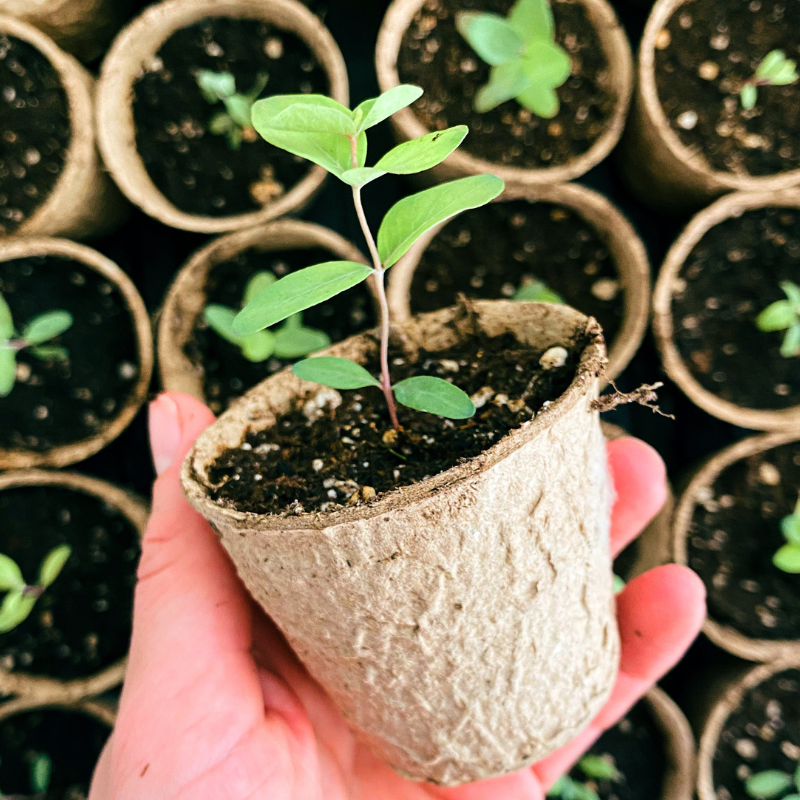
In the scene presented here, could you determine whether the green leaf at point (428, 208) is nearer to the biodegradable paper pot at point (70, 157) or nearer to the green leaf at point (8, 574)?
the biodegradable paper pot at point (70, 157)

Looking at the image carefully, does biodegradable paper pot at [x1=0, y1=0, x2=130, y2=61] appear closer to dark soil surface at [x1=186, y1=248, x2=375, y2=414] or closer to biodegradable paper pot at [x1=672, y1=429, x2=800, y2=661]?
dark soil surface at [x1=186, y1=248, x2=375, y2=414]

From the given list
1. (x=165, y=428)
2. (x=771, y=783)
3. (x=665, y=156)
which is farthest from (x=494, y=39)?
(x=771, y=783)

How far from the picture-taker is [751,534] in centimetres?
142

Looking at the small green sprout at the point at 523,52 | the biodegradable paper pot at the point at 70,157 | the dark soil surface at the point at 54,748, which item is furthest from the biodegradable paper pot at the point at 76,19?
the dark soil surface at the point at 54,748

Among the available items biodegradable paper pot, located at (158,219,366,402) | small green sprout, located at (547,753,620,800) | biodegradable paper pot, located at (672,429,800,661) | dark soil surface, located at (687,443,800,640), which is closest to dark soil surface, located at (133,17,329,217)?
biodegradable paper pot, located at (158,219,366,402)

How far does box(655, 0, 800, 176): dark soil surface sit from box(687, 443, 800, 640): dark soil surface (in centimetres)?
73

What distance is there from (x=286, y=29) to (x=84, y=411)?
106 centimetres

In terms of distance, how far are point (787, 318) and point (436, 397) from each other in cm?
101

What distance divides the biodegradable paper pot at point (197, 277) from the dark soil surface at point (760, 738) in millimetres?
1554

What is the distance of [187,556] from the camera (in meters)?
0.90

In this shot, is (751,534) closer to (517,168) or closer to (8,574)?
(517,168)

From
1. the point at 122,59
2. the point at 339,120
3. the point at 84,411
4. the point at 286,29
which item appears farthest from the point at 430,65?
the point at 84,411

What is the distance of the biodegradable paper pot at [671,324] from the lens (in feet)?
4.09

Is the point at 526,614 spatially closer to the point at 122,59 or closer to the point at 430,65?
the point at 430,65
